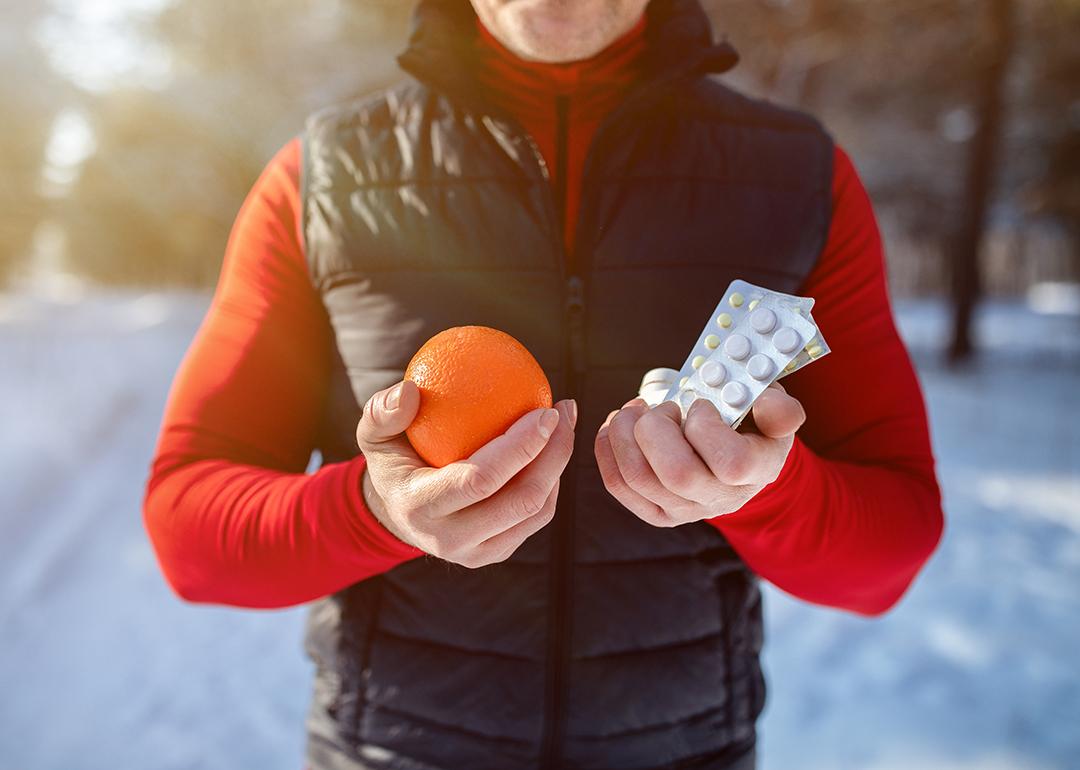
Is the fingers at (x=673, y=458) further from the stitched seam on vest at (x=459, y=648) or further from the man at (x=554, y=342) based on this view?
the stitched seam on vest at (x=459, y=648)

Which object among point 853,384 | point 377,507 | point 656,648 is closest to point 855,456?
point 853,384

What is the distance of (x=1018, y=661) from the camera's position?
14.7 feet

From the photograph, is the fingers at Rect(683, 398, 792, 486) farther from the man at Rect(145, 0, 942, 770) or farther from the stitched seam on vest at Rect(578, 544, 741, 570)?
the stitched seam on vest at Rect(578, 544, 741, 570)

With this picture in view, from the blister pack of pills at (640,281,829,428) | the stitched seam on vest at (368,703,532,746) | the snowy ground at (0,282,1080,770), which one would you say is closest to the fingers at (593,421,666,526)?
the blister pack of pills at (640,281,829,428)

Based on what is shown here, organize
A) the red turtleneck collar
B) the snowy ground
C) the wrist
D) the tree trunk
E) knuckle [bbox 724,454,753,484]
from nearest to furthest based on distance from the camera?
knuckle [bbox 724,454,753,484] < the wrist < the red turtleneck collar < the snowy ground < the tree trunk

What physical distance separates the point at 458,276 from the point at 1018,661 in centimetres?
443

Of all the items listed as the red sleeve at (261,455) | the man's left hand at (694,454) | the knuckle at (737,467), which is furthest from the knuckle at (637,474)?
the red sleeve at (261,455)

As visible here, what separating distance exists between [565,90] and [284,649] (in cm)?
401

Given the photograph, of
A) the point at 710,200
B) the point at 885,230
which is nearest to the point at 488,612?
the point at 710,200

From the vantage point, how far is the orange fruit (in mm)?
1146

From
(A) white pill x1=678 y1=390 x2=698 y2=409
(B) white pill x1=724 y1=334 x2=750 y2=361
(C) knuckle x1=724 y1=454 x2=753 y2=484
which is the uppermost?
(B) white pill x1=724 y1=334 x2=750 y2=361

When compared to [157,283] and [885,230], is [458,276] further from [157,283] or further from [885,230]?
[157,283]

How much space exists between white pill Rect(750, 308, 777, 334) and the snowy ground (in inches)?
134

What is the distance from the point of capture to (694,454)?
0.99m
